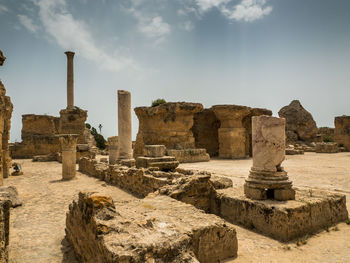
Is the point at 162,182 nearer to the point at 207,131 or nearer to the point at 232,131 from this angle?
the point at 232,131

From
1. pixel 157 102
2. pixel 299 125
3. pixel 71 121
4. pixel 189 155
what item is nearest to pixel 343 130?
pixel 299 125

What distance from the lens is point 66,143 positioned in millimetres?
10953

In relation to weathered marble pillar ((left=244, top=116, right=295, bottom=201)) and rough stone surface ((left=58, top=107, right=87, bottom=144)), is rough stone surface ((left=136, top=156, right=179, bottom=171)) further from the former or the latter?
rough stone surface ((left=58, top=107, right=87, bottom=144))

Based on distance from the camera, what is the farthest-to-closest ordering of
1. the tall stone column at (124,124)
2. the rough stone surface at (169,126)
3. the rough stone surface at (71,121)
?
the rough stone surface at (71,121), the rough stone surface at (169,126), the tall stone column at (124,124)

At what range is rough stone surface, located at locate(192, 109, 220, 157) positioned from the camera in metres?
19.7

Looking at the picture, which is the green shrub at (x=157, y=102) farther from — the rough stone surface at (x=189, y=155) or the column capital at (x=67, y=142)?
the column capital at (x=67, y=142)

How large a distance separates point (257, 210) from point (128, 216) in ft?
8.25

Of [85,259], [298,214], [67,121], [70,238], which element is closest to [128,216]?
[85,259]

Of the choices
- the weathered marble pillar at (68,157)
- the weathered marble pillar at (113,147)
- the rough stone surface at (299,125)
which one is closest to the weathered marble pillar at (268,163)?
the weathered marble pillar at (68,157)

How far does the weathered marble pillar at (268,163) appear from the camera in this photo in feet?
15.7

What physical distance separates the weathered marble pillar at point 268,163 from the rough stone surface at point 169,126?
11319 millimetres

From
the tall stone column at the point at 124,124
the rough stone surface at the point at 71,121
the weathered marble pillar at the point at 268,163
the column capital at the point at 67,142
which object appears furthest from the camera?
the rough stone surface at the point at 71,121

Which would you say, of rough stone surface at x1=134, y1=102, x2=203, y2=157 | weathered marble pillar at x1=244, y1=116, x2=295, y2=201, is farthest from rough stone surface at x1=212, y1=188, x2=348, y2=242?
rough stone surface at x1=134, y1=102, x2=203, y2=157

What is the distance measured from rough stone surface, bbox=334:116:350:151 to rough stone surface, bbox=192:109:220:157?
528 inches
